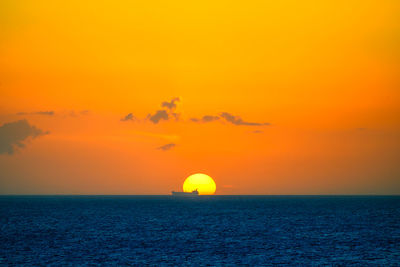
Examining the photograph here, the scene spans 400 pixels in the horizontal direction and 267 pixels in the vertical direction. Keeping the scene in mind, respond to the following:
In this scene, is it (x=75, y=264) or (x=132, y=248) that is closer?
(x=75, y=264)

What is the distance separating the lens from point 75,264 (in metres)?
58.1

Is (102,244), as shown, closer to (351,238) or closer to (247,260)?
(247,260)

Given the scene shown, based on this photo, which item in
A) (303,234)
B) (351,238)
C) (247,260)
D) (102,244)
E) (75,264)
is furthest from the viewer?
(303,234)

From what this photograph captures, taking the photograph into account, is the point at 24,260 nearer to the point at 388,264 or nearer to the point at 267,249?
the point at 267,249

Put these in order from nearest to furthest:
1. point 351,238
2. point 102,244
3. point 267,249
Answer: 1. point 267,249
2. point 102,244
3. point 351,238

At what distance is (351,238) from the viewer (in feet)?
290

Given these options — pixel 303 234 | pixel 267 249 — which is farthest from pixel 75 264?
pixel 303 234

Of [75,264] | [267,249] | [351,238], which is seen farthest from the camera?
Result: [351,238]

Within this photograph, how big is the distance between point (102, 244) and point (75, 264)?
790 inches

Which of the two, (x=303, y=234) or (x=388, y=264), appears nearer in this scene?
(x=388, y=264)

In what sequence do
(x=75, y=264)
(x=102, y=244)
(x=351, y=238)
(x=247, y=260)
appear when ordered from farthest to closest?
1. (x=351, y=238)
2. (x=102, y=244)
3. (x=247, y=260)
4. (x=75, y=264)

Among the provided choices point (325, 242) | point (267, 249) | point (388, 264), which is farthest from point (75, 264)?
point (325, 242)

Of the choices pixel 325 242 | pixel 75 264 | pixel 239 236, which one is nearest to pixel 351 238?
pixel 325 242

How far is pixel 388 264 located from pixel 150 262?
2765 cm
